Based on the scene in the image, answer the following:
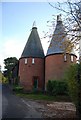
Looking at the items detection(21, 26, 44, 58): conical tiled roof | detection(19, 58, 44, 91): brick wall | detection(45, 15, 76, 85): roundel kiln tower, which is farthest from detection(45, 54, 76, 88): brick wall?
detection(21, 26, 44, 58): conical tiled roof

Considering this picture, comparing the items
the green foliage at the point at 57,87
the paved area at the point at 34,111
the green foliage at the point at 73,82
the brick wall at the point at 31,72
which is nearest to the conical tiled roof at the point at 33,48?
A: the brick wall at the point at 31,72

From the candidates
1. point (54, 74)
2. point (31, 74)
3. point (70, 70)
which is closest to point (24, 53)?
point (31, 74)

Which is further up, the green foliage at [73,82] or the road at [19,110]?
the green foliage at [73,82]

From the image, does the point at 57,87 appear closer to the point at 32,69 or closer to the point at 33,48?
the point at 32,69

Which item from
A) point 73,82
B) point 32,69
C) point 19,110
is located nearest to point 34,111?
point 19,110

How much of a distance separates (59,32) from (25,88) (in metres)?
25.9

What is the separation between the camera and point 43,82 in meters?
38.5

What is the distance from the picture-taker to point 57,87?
97.7 ft

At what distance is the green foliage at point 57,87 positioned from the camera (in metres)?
29.3

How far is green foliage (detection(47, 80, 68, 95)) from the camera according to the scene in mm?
29297

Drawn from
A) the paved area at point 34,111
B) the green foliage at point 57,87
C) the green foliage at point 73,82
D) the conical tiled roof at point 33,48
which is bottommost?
the paved area at point 34,111

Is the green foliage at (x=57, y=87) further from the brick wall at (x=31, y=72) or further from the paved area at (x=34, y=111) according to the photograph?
the paved area at (x=34, y=111)

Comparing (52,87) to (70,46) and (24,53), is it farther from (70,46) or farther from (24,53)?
(70,46)

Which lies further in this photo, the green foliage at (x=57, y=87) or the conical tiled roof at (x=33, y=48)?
the conical tiled roof at (x=33, y=48)
